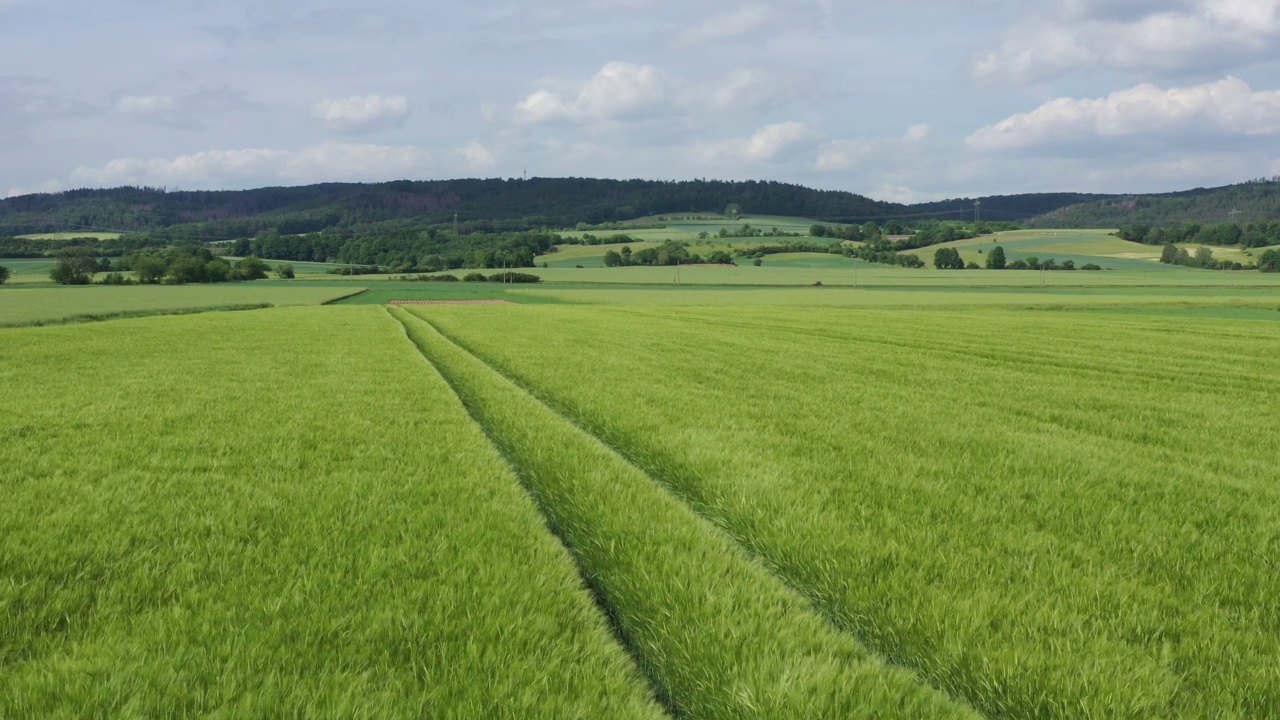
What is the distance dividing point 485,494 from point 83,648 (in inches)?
137

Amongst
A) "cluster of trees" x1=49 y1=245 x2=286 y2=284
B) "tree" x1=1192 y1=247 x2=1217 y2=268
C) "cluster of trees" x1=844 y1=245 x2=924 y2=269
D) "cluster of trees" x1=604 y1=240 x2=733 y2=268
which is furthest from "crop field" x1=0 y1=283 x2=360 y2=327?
"tree" x1=1192 y1=247 x2=1217 y2=268

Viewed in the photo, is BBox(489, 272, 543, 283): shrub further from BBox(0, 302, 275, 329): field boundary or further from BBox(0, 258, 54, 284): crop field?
BBox(0, 258, 54, 284): crop field

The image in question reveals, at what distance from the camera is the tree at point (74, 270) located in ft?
292

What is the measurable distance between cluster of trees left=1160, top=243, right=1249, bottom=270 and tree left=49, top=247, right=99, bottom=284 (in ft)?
544

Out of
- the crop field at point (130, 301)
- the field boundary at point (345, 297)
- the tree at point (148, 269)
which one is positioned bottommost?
the field boundary at point (345, 297)

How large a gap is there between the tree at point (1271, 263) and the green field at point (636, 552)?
135m

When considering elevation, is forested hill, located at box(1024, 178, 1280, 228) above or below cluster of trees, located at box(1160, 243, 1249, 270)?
above

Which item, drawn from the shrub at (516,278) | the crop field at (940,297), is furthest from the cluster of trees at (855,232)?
the shrub at (516,278)

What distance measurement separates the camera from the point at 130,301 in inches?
2351

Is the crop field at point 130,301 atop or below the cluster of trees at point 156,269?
below

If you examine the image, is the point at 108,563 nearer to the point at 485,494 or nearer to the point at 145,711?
the point at 145,711

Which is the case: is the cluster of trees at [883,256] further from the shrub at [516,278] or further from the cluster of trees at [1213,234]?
the shrub at [516,278]

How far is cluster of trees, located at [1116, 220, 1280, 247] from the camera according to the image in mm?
132750

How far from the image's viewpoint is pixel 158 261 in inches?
3920
